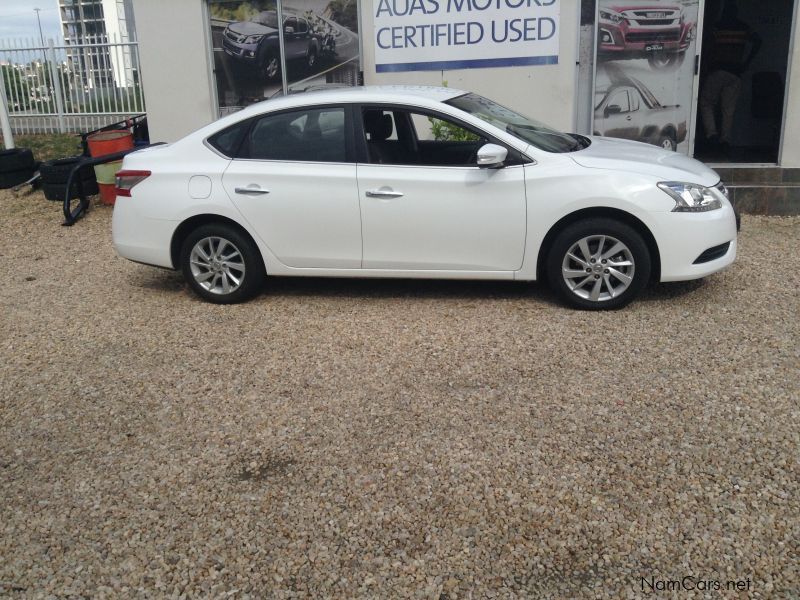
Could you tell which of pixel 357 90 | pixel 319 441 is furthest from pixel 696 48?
pixel 319 441

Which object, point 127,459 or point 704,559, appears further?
point 127,459

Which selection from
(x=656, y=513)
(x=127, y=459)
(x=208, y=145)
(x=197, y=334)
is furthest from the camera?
(x=208, y=145)

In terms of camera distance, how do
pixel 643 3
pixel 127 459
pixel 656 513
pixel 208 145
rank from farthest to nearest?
pixel 643 3 < pixel 208 145 < pixel 127 459 < pixel 656 513

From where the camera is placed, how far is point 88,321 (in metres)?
6.69

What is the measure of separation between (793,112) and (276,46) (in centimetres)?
630

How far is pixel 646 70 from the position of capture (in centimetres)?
988

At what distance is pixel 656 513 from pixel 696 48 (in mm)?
7466

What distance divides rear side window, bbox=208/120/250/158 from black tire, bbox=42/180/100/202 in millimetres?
4898

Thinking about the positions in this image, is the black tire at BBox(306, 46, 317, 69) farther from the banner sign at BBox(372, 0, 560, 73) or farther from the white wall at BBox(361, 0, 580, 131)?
the banner sign at BBox(372, 0, 560, 73)

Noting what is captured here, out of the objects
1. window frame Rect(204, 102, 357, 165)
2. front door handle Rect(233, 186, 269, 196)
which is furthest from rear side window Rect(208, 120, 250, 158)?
front door handle Rect(233, 186, 269, 196)

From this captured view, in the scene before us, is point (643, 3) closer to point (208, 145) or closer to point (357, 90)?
point (357, 90)

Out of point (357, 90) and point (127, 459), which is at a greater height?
point (357, 90)

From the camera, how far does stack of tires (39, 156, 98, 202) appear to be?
35.8ft

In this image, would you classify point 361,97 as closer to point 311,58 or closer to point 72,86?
point 311,58
